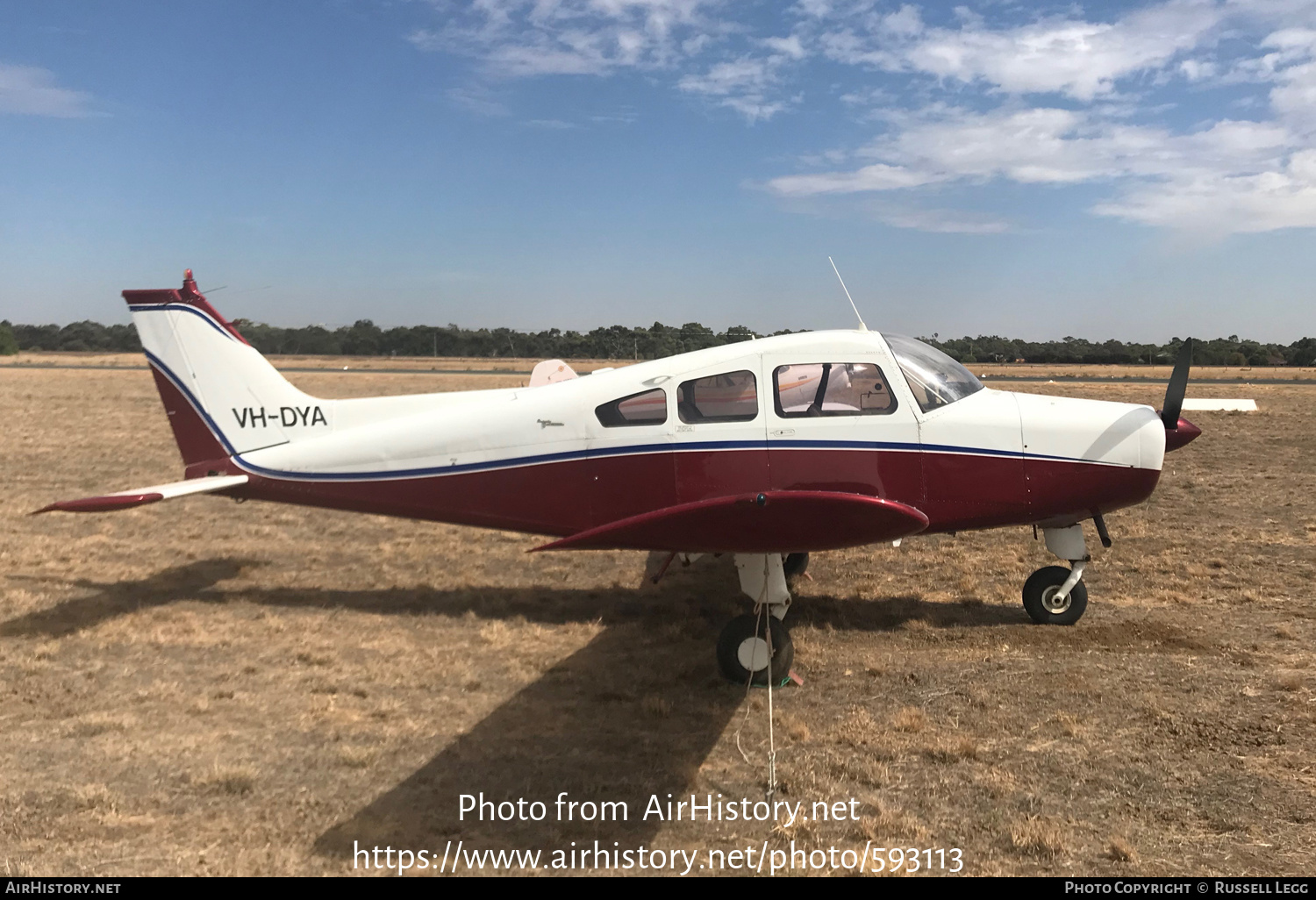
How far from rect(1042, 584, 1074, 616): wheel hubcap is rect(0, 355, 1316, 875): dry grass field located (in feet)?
0.70

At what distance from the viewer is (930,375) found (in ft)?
20.0

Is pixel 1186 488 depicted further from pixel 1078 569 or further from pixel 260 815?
pixel 260 815

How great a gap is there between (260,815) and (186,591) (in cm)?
472

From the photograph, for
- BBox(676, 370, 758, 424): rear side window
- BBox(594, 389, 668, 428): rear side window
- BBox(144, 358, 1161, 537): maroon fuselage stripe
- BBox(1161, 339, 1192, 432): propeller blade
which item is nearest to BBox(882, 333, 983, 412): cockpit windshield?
BBox(144, 358, 1161, 537): maroon fuselage stripe

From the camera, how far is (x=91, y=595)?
7.76 m

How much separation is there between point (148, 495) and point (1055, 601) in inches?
294

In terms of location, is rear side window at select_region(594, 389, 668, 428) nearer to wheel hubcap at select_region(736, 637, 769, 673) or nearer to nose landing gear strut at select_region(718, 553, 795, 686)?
nose landing gear strut at select_region(718, 553, 795, 686)

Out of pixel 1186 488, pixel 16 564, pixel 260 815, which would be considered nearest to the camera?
pixel 260 815

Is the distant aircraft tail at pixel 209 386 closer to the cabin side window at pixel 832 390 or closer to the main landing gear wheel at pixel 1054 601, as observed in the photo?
the cabin side window at pixel 832 390

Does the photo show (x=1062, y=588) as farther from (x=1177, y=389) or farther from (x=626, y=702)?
(x=626, y=702)

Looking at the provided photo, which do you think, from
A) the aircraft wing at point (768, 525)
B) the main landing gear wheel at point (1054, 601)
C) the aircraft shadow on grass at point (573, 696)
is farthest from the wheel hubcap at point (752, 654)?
the main landing gear wheel at point (1054, 601)

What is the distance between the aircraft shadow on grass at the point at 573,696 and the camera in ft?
13.5

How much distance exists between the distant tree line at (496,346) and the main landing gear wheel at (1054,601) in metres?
33.0

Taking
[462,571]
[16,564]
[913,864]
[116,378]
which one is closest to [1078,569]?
[913,864]
